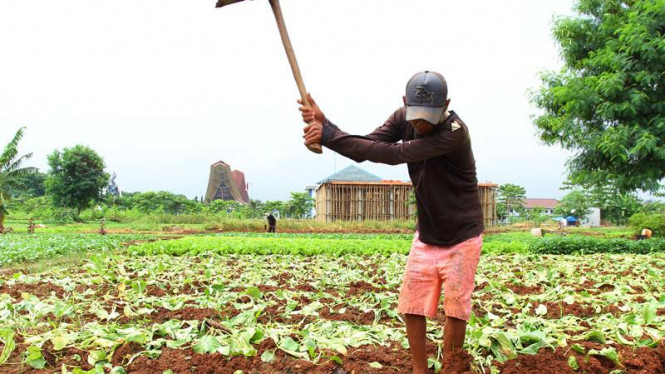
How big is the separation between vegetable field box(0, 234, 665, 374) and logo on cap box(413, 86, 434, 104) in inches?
53.5

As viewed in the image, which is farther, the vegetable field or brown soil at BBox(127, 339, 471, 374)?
the vegetable field

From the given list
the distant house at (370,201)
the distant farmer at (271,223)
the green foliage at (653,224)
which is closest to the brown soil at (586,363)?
the green foliage at (653,224)

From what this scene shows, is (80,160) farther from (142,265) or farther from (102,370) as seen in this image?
(102,370)

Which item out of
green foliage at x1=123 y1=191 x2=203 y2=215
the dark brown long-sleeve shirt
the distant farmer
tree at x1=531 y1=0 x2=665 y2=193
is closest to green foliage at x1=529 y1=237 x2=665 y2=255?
tree at x1=531 y1=0 x2=665 y2=193

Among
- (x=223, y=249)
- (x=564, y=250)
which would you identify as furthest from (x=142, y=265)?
(x=564, y=250)

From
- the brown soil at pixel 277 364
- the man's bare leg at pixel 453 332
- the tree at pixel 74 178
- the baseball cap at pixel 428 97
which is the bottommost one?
the brown soil at pixel 277 364

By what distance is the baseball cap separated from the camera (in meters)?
2.63

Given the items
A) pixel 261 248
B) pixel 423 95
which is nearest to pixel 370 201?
pixel 261 248

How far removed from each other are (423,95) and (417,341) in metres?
1.32

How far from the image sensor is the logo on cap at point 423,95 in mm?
2633

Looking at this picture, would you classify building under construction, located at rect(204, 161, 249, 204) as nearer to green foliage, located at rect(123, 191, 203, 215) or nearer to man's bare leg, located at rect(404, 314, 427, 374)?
green foliage, located at rect(123, 191, 203, 215)

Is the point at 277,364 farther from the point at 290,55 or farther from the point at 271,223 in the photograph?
the point at 271,223

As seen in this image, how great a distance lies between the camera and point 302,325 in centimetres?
403

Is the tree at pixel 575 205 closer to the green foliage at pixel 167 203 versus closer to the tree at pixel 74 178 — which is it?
the green foliage at pixel 167 203
